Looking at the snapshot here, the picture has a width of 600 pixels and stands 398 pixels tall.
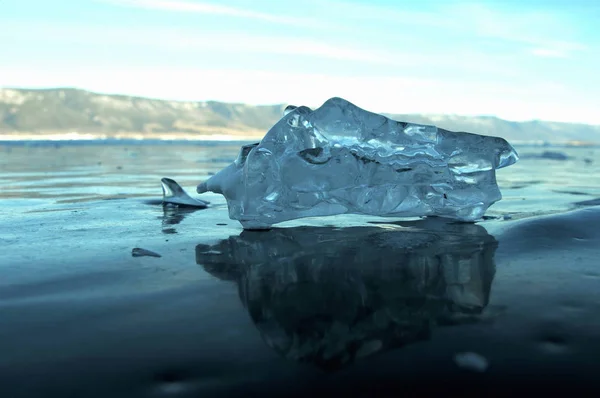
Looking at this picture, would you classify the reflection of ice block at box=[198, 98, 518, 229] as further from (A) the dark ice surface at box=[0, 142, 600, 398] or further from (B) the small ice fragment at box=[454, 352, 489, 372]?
(B) the small ice fragment at box=[454, 352, 489, 372]

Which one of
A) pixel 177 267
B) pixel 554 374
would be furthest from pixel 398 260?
pixel 554 374

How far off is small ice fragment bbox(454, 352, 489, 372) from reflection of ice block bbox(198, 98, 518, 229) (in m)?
3.10

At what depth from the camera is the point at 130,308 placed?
116 inches

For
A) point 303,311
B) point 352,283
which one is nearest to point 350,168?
point 352,283

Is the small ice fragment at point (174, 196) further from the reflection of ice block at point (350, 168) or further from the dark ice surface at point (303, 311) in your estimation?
the dark ice surface at point (303, 311)

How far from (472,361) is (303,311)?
0.92 metres

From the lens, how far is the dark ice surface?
2127 millimetres

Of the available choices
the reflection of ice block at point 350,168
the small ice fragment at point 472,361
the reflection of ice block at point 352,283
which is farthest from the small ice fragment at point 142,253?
the small ice fragment at point 472,361

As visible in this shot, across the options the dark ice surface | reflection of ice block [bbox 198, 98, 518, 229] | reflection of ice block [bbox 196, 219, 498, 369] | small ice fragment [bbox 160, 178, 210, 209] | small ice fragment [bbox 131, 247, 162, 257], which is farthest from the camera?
small ice fragment [bbox 160, 178, 210, 209]

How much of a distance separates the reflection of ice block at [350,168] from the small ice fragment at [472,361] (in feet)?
10.2

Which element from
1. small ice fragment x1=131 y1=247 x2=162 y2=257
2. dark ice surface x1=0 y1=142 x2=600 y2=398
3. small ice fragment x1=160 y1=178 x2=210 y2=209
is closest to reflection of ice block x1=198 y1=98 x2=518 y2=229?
dark ice surface x1=0 y1=142 x2=600 y2=398

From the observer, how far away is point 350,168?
5324 millimetres

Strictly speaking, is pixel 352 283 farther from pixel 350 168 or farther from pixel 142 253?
pixel 350 168

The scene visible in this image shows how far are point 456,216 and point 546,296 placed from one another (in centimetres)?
273
